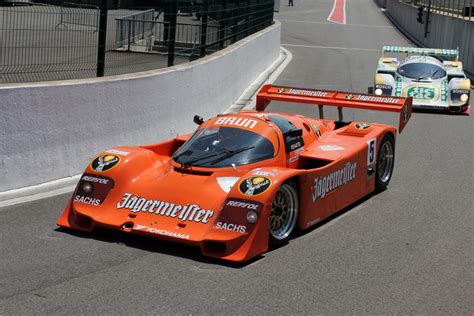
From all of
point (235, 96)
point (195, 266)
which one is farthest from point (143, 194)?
point (235, 96)

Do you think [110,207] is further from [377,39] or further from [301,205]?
[377,39]

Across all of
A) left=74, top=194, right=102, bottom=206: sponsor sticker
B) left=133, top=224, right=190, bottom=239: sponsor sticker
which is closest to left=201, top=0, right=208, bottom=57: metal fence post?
left=74, top=194, right=102, bottom=206: sponsor sticker

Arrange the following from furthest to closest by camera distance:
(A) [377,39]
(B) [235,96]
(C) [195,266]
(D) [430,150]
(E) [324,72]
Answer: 1. (A) [377,39]
2. (E) [324,72]
3. (B) [235,96]
4. (D) [430,150]
5. (C) [195,266]

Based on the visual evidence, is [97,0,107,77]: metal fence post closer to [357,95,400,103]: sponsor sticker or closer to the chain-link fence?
the chain-link fence

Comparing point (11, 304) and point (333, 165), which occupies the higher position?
point (333, 165)

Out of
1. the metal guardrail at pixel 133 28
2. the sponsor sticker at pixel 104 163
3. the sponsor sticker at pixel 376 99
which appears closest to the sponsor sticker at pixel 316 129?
the sponsor sticker at pixel 376 99

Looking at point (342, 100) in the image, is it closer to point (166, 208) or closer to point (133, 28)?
point (133, 28)

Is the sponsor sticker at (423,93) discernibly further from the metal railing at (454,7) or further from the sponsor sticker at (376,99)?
the metal railing at (454,7)

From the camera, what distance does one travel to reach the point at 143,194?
320 inches

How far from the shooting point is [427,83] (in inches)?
745

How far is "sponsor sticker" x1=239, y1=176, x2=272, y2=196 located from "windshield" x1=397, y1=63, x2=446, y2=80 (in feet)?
40.8

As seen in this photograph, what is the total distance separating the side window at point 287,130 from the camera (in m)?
9.10

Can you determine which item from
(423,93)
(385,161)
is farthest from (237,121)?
(423,93)

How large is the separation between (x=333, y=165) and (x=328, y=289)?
2.53 metres
